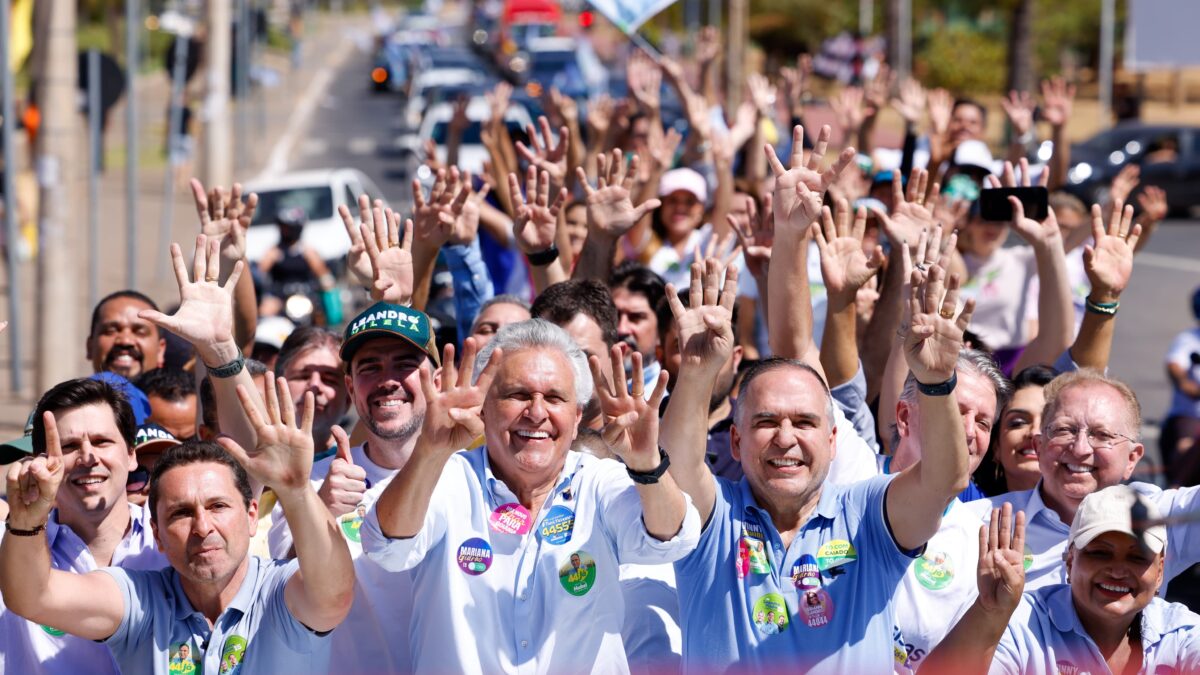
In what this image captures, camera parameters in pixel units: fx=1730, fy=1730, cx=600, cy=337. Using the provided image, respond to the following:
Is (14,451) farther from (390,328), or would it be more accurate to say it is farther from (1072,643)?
(1072,643)

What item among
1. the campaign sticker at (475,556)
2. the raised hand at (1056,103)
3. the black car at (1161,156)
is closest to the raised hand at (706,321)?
the campaign sticker at (475,556)

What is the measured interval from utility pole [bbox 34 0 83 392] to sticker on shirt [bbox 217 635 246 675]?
9.10 meters

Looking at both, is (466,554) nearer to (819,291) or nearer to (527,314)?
(527,314)

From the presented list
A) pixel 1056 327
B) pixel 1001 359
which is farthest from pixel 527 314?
pixel 1001 359

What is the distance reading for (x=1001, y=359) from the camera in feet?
26.0

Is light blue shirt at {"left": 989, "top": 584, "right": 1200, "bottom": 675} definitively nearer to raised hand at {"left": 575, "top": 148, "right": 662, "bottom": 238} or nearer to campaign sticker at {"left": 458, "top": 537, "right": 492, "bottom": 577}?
campaign sticker at {"left": 458, "top": 537, "right": 492, "bottom": 577}

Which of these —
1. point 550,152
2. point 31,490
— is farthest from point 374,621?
point 550,152

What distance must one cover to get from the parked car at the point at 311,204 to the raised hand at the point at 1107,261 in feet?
45.9

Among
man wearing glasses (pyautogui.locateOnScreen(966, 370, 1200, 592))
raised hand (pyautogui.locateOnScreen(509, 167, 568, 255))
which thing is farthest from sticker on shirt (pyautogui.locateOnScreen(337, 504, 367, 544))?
raised hand (pyautogui.locateOnScreen(509, 167, 568, 255))

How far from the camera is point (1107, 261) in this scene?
6.20m

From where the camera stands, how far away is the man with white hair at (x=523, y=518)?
14.1ft

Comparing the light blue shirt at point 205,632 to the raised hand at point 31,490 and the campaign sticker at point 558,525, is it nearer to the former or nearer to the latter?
the raised hand at point 31,490

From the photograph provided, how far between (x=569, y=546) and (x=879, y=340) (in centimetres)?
249

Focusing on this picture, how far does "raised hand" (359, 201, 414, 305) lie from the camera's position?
5883mm
